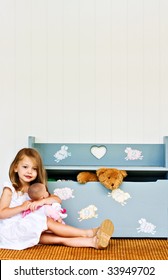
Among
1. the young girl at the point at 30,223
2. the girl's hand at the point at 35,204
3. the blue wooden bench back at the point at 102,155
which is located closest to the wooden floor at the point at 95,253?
the young girl at the point at 30,223

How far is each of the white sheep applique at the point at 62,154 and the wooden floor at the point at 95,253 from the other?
630 mm

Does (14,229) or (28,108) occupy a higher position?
(28,108)

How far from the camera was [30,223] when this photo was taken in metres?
2.52

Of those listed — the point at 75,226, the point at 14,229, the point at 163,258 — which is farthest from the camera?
the point at 75,226

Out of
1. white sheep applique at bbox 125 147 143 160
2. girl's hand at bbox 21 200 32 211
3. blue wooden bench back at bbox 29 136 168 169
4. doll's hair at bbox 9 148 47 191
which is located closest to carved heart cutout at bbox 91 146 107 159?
blue wooden bench back at bbox 29 136 168 169

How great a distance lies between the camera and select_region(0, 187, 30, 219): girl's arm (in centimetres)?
256

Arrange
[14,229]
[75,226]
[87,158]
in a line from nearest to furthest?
[14,229] → [75,226] → [87,158]

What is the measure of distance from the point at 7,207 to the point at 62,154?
595mm

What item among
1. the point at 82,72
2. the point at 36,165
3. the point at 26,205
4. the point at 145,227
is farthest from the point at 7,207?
the point at 82,72

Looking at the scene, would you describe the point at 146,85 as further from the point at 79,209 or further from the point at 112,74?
the point at 79,209

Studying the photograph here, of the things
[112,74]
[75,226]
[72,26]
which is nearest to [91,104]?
[112,74]

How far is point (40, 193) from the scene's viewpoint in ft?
8.65

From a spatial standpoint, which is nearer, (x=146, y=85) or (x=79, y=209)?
(x=79, y=209)

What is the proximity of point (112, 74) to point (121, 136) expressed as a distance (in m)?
0.36
